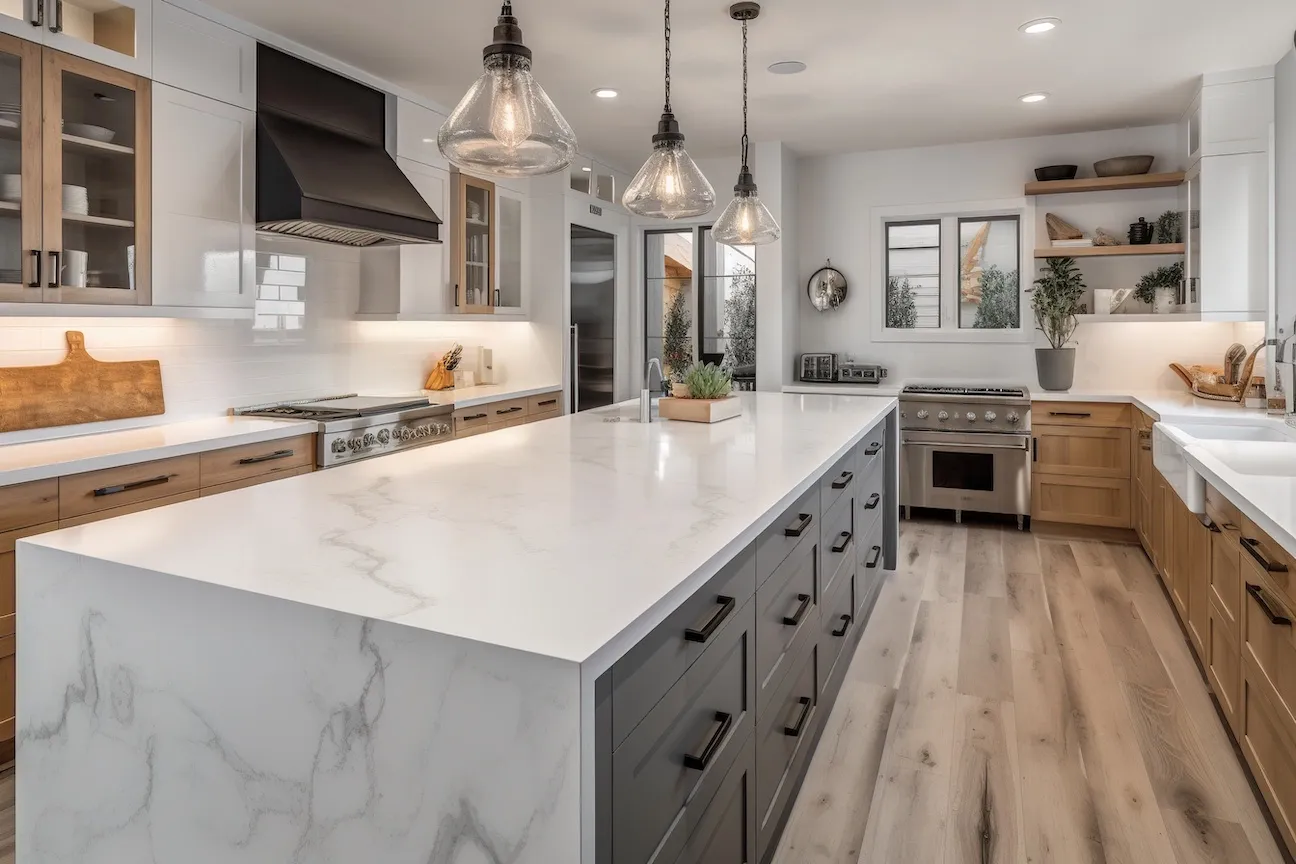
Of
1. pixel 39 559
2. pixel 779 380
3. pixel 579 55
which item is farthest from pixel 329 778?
pixel 779 380

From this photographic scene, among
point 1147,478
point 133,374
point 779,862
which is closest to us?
point 779,862

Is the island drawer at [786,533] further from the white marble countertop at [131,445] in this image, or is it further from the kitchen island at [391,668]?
the white marble countertop at [131,445]

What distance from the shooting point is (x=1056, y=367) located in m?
5.23

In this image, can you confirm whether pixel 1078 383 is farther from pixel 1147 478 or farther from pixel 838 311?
pixel 838 311

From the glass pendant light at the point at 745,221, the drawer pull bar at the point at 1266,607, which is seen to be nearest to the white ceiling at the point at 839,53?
the glass pendant light at the point at 745,221

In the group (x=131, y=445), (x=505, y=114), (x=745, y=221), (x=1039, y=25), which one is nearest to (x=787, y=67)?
(x=1039, y=25)

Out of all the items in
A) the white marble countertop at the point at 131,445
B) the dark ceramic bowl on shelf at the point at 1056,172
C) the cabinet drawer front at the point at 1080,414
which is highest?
the dark ceramic bowl on shelf at the point at 1056,172

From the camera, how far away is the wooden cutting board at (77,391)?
2.90 metres

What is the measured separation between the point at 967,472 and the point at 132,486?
4.50 meters

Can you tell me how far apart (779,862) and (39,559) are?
5.44 feet

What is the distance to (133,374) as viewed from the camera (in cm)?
331

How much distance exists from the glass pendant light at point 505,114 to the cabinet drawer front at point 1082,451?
4173 mm

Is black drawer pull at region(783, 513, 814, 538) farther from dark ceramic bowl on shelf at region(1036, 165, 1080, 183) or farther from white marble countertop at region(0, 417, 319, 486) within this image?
dark ceramic bowl on shelf at region(1036, 165, 1080, 183)

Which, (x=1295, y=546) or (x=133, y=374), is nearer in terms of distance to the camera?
(x=1295, y=546)
